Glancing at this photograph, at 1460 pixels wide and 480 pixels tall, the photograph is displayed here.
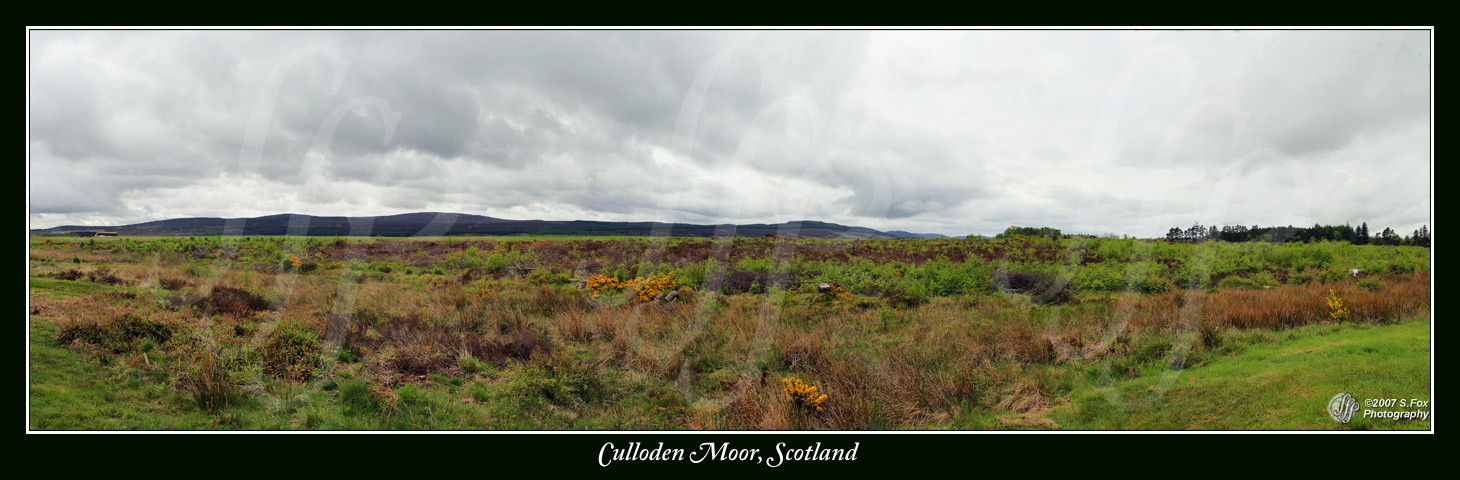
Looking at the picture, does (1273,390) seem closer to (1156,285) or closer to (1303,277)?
(1156,285)

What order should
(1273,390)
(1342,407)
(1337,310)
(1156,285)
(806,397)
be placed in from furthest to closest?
(1156,285) < (1337,310) < (806,397) < (1273,390) < (1342,407)

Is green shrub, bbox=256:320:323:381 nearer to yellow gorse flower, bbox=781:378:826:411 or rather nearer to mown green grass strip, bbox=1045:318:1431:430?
yellow gorse flower, bbox=781:378:826:411

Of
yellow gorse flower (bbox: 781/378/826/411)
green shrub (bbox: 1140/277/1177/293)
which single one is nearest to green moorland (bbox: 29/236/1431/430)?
yellow gorse flower (bbox: 781/378/826/411)

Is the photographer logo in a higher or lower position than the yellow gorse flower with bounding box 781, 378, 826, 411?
higher

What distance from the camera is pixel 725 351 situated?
771 centimetres

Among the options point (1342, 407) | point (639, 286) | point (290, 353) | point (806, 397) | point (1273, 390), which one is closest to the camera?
point (1342, 407)

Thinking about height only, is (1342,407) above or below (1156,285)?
below

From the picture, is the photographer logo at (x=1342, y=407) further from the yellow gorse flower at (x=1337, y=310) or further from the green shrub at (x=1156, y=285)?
the green shrub at (x=1156, y=285)

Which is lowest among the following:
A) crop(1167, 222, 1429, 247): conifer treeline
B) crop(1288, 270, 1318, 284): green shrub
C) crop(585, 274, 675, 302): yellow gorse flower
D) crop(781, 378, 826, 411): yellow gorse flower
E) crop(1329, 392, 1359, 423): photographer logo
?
crop(781, 378, 826, 411): yellow gorse flower

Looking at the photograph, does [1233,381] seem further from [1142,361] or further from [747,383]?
[747,383]

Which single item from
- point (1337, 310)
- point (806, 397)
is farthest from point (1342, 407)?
point (1337, 310)

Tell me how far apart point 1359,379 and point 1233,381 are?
1.04m

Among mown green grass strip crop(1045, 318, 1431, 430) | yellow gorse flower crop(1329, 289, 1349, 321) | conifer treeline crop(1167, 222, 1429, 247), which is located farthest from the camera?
conifer treeline crop(1167, 222, 1429, 247)

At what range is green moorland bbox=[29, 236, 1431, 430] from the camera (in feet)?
17.9
